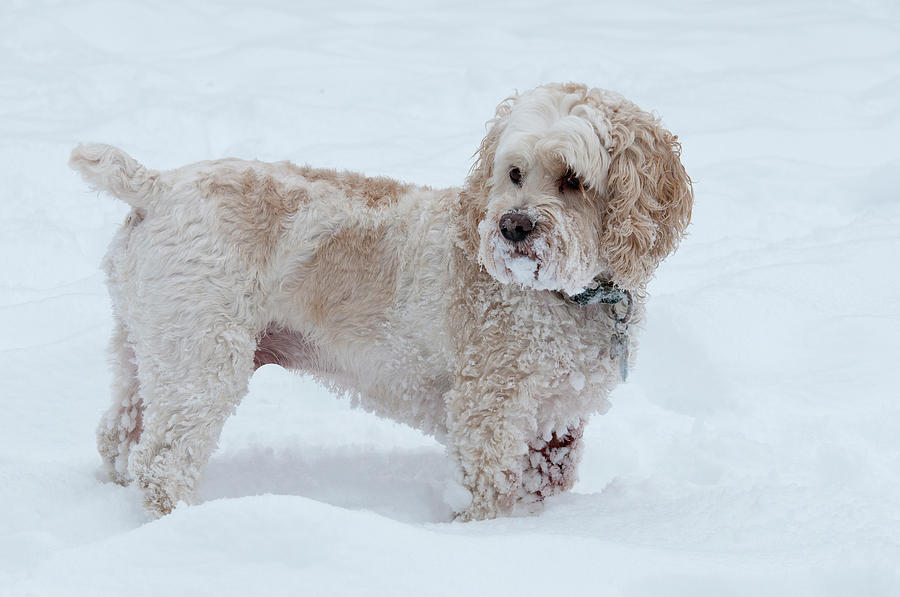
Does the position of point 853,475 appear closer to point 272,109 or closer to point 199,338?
point 199,338

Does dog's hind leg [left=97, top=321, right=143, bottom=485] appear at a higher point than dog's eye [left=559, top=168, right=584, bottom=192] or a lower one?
lower

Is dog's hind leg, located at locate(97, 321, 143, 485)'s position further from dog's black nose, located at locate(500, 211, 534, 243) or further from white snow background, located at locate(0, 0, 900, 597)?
dog's black nose, located at locate(500, 211, 534, 243)

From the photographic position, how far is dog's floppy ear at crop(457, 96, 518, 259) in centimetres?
324

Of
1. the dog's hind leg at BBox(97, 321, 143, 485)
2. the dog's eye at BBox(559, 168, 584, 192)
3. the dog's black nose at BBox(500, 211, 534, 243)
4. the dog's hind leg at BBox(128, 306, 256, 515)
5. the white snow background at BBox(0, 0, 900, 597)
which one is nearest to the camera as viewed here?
the white snow background at BBox(0, 0, 900, 597)

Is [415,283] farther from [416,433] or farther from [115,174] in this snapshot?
[416,433]

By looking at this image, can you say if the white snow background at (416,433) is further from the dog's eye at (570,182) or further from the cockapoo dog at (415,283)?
the dog's eye at (570,182)

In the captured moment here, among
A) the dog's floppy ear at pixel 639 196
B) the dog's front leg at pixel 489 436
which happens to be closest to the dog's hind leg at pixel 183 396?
the dog's front leg at pixel 489 436

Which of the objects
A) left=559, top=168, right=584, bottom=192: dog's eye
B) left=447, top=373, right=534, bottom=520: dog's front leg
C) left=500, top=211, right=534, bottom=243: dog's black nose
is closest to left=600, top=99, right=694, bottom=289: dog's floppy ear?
left=559, top=168, right=584, bottom=192: dog's eye

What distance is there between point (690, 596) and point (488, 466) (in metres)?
1.25

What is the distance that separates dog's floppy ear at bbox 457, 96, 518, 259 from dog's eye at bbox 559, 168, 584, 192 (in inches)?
11.9

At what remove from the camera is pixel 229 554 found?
211 centimetres

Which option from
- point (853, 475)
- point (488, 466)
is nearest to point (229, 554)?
point (488, 466)

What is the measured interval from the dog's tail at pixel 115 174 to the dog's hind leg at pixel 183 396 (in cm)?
54

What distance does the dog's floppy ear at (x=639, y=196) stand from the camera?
310 cm
